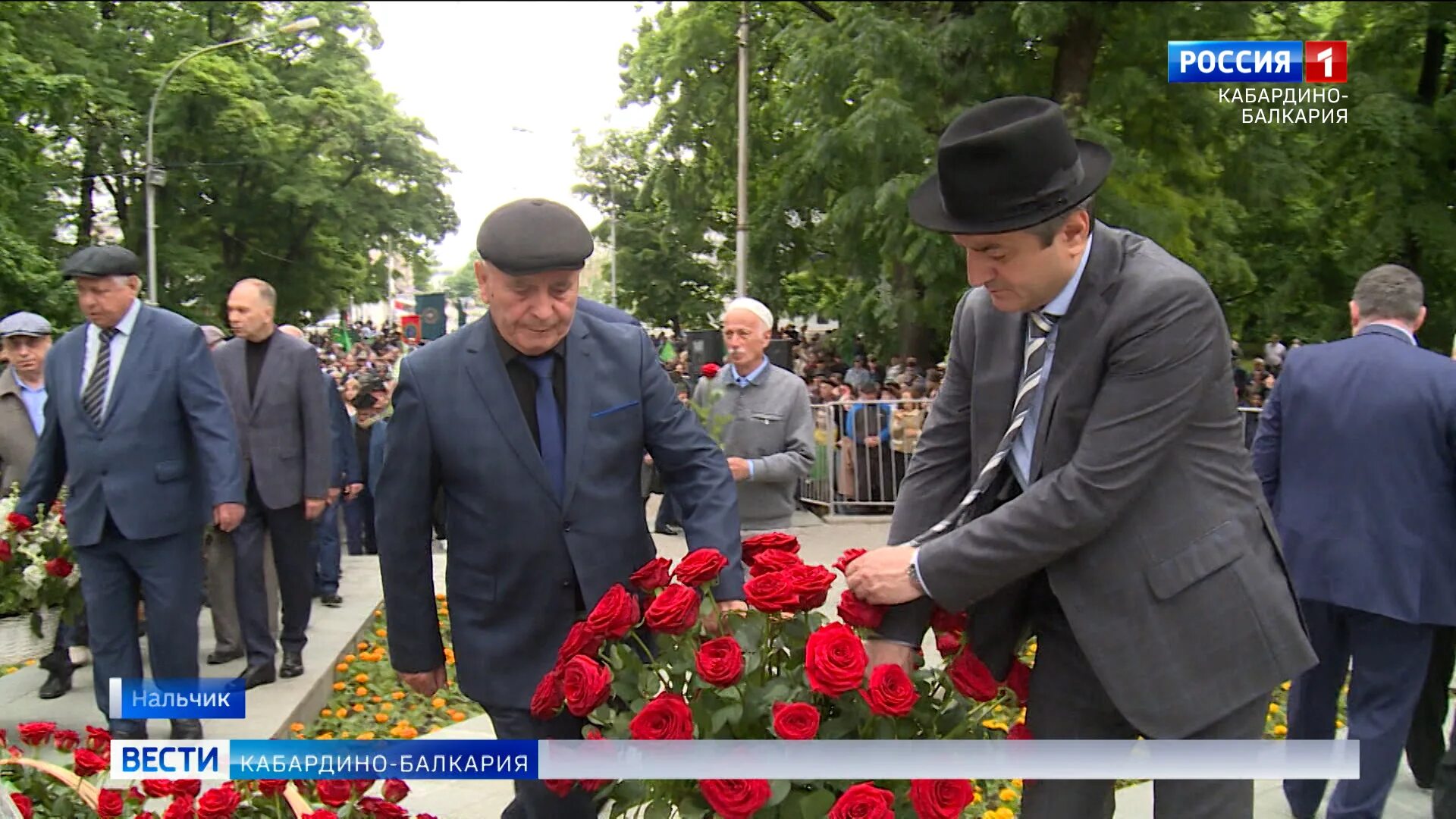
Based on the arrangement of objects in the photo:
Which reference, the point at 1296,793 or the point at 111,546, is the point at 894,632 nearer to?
the point at 1296,793

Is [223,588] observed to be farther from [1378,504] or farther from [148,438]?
[1378,504]

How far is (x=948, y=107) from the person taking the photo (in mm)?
14461

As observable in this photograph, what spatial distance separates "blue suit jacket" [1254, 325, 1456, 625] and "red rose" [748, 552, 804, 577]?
96.9 inches

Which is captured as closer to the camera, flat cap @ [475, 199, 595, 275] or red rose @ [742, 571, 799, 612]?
red rose @ [742, 571, 799, 612]

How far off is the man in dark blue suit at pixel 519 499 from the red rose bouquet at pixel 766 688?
0.43 m

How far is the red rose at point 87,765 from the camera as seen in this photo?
119 inches

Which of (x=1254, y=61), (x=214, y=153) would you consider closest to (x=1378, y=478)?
(x=1254, y=61)

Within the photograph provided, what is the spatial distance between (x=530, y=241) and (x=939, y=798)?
1.51 metres

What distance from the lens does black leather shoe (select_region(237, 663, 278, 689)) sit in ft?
19.4

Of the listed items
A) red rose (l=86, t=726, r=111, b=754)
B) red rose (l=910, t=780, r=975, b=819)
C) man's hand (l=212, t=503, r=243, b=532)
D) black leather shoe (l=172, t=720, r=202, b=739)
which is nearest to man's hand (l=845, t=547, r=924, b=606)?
red rose (l=910, t=780, r=975, b=819)

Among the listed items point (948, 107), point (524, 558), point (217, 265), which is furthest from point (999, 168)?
point (217, 265)

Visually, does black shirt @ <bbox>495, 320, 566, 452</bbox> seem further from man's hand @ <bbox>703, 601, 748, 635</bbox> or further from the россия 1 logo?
the россия 1 logo

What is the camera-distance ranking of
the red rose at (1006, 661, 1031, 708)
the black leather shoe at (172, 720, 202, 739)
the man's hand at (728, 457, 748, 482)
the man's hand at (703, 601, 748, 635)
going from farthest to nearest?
1. the man's hand at (728, 457, 748, 482)
2. the black leather shoe at (172, 720, 202, 739)
3. the red rose at (1006, 661, 1031, 708)
4. the man's hand at (703, 601, 748, 635)

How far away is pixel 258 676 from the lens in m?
5.95
